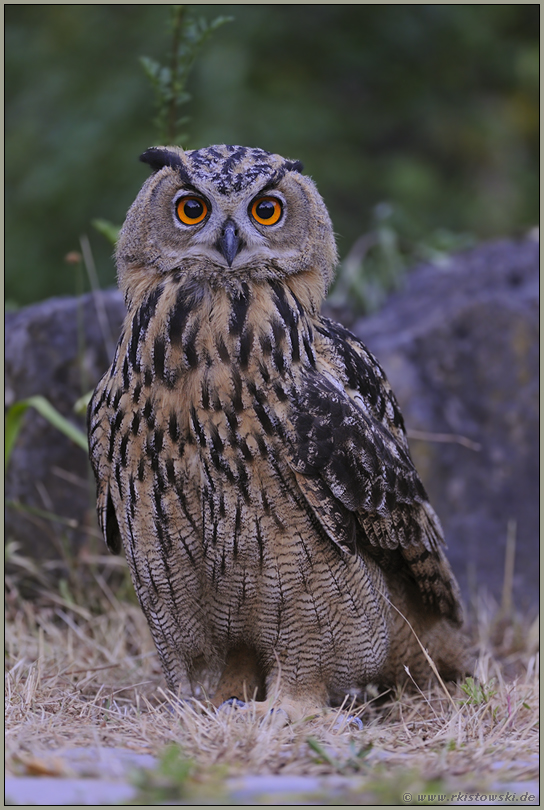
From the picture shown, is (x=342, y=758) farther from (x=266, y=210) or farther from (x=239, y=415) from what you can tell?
(x=266, y=210)

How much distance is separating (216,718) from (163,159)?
172 cm

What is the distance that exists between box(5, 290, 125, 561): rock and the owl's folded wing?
1.65 metres

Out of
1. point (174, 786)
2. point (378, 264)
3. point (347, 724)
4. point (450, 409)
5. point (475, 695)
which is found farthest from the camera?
point (378, 264)

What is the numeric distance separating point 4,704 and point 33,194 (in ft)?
18.7

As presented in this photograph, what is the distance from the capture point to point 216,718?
7.39 ft

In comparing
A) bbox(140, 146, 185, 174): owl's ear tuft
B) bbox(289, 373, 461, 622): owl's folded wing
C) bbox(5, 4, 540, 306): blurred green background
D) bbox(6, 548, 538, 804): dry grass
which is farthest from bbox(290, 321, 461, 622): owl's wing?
bbox(5, 4, 540, 306): blurred green background

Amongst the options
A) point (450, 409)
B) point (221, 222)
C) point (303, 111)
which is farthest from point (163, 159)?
point (303, 111)

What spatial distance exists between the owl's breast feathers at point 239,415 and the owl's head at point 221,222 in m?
0.08

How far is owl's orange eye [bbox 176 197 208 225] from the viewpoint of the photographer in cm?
250

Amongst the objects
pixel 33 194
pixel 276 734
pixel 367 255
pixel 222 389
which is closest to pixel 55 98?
pixel 33 194

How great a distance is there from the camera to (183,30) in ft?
11.7

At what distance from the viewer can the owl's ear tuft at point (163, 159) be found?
2564mm

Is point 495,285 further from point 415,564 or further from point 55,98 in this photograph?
point 55,98

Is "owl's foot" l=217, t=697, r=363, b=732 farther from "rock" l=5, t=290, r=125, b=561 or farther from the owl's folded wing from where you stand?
"rock" l=5, t=290, r=125, b=561
